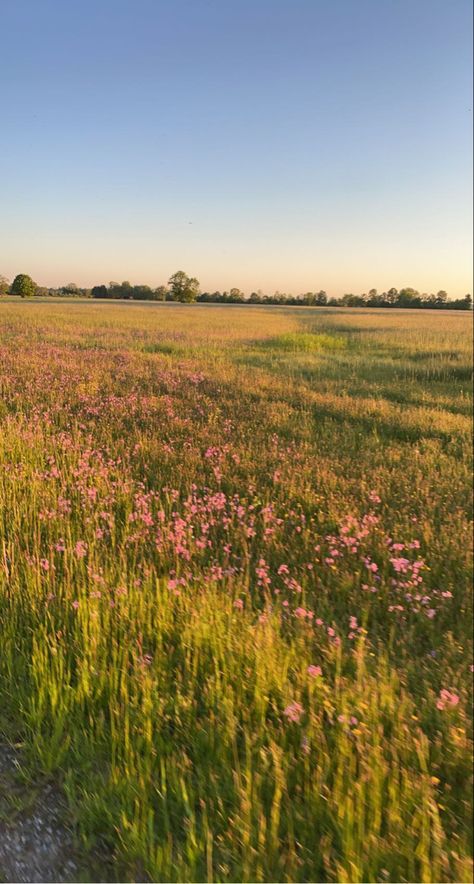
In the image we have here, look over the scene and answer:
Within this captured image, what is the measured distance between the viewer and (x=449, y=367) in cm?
1413

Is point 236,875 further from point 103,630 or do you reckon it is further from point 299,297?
point 299,297

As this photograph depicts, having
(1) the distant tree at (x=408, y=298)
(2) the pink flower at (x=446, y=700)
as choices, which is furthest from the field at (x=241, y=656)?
(1) the distant tree at (x=408, y=298)

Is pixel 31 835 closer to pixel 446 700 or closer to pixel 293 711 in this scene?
pixel 293 711

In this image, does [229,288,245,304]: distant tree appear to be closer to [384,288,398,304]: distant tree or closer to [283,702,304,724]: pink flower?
[384,288,398,304]: distant tree

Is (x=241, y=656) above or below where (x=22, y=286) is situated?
below

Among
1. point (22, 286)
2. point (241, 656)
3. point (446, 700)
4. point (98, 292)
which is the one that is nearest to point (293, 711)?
point (241, 656)

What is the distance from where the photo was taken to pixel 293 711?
1.85m

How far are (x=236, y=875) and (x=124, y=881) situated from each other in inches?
14.3

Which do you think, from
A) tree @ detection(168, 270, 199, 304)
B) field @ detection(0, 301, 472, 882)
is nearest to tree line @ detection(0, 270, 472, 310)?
tree @ detection(168, 270, 199, 304)

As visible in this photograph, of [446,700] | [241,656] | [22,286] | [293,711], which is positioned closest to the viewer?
[293,711]

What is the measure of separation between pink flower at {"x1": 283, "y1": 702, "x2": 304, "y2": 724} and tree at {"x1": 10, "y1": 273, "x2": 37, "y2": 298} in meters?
75.6

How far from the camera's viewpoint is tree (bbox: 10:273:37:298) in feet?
217

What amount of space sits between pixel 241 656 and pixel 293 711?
410 mm

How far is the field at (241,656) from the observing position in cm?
152
